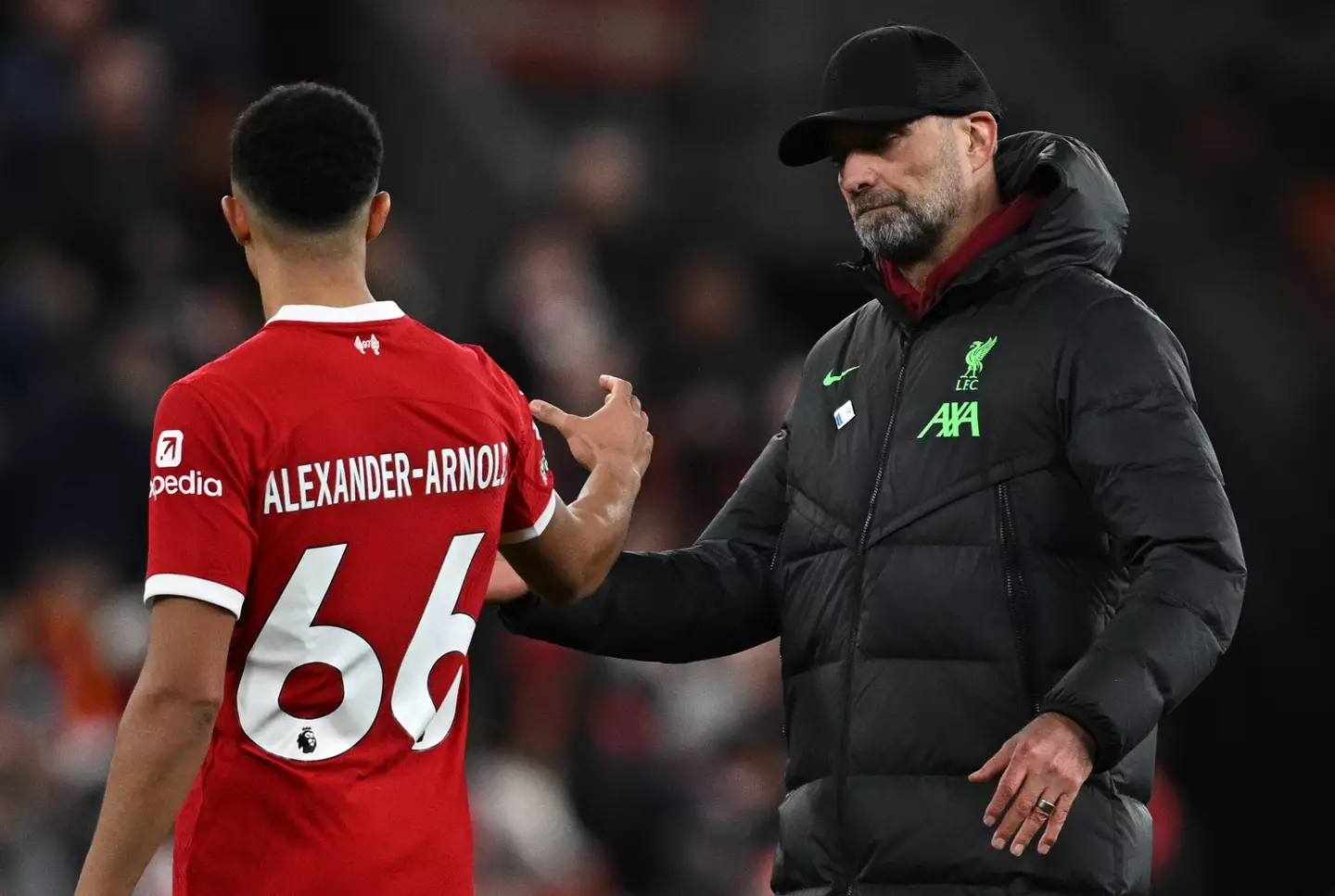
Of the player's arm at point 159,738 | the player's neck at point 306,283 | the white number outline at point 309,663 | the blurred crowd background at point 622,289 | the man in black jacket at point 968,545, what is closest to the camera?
the player's arm at point 159,738

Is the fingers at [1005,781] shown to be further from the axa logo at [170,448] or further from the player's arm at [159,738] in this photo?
the axa logo at [170,448]

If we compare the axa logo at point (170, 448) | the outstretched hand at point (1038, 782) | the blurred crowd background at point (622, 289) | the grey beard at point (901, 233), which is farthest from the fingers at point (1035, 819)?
the blurred crowd background at point (622, 289)

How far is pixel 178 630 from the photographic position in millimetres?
2566

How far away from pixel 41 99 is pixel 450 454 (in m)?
5.17

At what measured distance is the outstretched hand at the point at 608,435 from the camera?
10.9ft

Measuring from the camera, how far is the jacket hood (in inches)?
136

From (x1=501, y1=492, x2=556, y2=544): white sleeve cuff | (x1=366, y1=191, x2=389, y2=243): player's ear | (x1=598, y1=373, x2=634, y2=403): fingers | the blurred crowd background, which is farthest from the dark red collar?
the blurred crowd background

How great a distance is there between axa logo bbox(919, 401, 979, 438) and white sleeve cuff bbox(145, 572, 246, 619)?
139cm

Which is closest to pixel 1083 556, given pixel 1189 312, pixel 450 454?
pixel 450 454

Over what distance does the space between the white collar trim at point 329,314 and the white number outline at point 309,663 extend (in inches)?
13.7

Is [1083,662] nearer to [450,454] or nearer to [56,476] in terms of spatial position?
[450,454]

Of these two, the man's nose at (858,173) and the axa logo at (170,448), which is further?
the man's nose at (858,173)

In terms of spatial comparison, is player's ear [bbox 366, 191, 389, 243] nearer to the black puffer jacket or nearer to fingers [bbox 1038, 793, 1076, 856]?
the black puffer jacket

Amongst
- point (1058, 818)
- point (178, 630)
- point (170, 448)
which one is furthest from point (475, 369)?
point (1058, 818)
